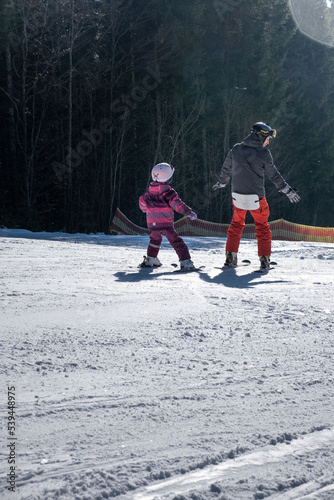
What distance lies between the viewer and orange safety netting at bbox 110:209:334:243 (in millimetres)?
16609

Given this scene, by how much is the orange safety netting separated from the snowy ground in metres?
11.7

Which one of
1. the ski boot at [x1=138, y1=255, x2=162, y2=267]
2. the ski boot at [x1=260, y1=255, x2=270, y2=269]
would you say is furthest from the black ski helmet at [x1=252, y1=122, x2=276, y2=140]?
the ski boot at [x1=138, y1=255, x2=162, y2=267]

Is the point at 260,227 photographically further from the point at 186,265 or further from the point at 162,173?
the point at 162,173

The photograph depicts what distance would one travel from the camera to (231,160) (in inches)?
284

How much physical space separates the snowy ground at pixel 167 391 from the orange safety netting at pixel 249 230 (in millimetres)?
11706

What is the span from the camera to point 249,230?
1819 cm

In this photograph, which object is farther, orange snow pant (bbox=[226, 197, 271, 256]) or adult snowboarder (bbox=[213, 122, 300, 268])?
A: orange snow pant (bbox=[226, 197, 271, 256])

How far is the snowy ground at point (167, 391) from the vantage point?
1.88 m

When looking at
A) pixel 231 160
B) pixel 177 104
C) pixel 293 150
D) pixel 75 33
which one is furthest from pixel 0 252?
pixel 293 150

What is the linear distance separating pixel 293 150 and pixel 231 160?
27933mm

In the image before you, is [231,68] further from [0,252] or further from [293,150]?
[0,252]

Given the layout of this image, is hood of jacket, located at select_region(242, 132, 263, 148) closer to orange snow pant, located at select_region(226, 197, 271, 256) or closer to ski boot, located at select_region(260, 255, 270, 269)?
orange snow pant, located at select_region(226, 197, 271, 256)

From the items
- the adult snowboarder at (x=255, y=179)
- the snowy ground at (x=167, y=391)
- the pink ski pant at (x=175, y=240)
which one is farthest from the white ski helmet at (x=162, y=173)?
the snowy ground at (x=167, y=391)

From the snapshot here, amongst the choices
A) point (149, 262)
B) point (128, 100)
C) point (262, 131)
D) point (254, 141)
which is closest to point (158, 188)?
point (149, 262)
